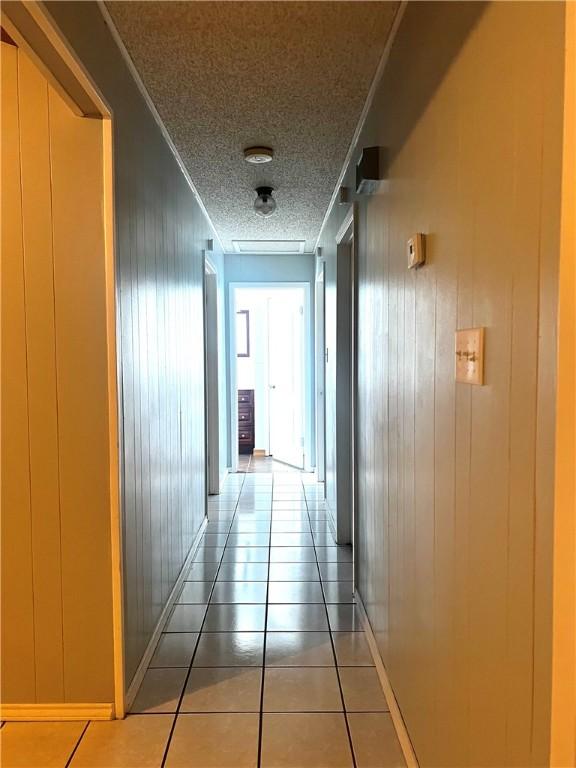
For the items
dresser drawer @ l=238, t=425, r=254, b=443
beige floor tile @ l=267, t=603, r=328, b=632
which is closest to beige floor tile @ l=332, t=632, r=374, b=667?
beige floor tile @ l=267, t=603, r=328, b=632

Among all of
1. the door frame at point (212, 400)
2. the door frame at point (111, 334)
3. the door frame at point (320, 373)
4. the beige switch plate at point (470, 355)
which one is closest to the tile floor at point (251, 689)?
→ the door frame at point (111, 334)

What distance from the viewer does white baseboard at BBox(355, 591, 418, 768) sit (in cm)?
163

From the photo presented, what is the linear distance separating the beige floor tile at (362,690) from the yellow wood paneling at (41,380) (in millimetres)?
1042

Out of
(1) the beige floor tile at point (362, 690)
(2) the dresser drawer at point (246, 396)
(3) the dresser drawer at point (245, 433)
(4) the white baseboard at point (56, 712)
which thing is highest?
(2) the dresser drawer at point (246, 396)

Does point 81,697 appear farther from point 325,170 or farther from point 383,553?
point 325,170

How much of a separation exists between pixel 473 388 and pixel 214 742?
1.49 metres

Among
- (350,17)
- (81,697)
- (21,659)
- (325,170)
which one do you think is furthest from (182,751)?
(325,170)

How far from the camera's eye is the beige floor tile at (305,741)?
1.67m

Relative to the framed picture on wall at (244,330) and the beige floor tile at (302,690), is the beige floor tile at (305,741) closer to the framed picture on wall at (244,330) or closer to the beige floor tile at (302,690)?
the beige floor tile at (302,690)

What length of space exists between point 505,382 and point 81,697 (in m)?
1.84

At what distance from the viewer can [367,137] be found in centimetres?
238

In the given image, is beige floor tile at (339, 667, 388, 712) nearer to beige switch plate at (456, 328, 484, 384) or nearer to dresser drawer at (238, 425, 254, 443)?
beige switch plate at (456, 328, 484, 384)

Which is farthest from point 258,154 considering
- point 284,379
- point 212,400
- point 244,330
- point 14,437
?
point 244,330

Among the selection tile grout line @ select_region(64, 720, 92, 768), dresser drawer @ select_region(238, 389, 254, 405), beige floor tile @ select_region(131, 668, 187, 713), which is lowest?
beige floor tile @ select_region(131, 668, 187, 713)
